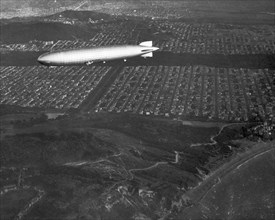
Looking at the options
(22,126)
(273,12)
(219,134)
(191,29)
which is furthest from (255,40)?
(22,126)

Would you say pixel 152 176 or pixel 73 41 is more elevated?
pixel 73 41

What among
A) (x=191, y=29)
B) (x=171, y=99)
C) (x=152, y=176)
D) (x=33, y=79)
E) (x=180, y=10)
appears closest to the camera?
(x=152, y=176)

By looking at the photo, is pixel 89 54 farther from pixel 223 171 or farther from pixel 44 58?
pixel 223 171

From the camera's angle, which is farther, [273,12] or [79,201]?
[273,12]

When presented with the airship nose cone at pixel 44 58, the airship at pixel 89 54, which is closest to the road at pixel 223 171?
the airship at pixel 89 54

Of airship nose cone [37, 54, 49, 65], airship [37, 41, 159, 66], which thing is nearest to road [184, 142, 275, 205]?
airship [37, 41, 159, 66]

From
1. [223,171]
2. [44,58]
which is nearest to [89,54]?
[44,58]

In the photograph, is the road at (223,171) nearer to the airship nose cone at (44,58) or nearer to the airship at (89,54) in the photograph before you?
the airship at (89,54)

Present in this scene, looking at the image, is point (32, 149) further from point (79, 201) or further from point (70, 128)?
point (79, 201)
